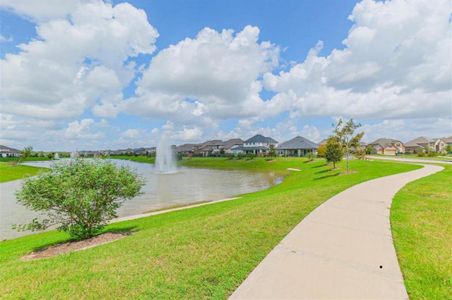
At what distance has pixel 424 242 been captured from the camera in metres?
5.75

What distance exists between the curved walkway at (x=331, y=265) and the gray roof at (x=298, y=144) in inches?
3005

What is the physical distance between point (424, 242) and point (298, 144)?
80737 mm

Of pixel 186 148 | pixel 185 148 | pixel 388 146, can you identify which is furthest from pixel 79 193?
pixel 185 148

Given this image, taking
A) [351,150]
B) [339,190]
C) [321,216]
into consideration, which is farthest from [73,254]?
[351,150]

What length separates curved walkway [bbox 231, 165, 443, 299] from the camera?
153 inches

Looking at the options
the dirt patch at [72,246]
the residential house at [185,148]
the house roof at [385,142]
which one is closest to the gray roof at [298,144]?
the house roof at [385,142]

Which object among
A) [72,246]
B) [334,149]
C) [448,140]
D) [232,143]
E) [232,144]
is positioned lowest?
[72,246]

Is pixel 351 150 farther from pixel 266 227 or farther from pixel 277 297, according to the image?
pixel 277 297

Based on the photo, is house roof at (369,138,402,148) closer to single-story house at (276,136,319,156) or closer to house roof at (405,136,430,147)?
house roof at (405,136,430,147)

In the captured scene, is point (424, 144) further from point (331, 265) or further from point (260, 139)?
point (331, 265)

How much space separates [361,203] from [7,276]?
10.3 m

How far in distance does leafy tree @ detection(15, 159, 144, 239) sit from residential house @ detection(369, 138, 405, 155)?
320 ft

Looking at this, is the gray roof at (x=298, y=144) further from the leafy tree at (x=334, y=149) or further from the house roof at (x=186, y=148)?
the house roof at (x=186, y=148)

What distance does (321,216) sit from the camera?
26.2ft
